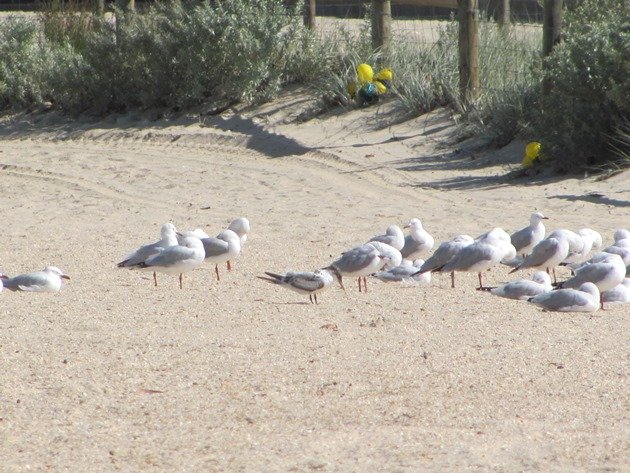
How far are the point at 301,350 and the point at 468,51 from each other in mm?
9178

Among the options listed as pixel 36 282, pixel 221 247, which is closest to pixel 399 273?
pixel 221 247

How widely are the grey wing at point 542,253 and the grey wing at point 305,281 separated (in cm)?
183

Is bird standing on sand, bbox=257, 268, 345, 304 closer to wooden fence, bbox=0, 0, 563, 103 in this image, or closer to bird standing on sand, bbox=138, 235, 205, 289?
bird standing on sand, bbox=138, 235, 205, 289

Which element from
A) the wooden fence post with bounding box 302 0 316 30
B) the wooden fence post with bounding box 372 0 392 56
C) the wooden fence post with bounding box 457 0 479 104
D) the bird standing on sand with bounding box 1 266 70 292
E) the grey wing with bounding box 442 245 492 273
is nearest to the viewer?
the bird standing on sand with bounding box 1 266 70 292

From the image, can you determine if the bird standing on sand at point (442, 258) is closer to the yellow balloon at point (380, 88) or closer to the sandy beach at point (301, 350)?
the sandy beach at point (301, 350)

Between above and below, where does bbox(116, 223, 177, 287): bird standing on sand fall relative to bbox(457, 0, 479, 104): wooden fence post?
below

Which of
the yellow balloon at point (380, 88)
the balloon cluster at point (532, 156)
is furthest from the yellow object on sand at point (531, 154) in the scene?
the yellow balloon at point (380, 88)

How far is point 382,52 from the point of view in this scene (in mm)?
17812

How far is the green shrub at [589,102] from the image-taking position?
1289 cm

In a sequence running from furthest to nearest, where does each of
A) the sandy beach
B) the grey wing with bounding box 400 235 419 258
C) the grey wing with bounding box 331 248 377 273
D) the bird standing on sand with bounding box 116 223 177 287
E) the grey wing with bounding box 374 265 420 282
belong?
the grey wing with bounding box 400 235 419 258, the grey wing with bounding box 374 265 420 282, the bird standing on sand with bounding box 116 223 177 287, the grey wing with bounding box 331 248 377 273, the sandy beach

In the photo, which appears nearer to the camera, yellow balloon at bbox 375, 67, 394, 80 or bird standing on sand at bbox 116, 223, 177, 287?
bird standing on sand at bbox 116, 223, 177, 287

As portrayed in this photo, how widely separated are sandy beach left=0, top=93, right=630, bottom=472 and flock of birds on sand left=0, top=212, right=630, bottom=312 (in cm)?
14

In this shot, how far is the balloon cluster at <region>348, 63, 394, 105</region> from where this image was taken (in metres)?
16.7

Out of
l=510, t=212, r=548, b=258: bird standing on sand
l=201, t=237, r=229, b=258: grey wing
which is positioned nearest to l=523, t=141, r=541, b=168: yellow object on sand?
l=510, t=212, r=548, b=258: bird standing on sand
